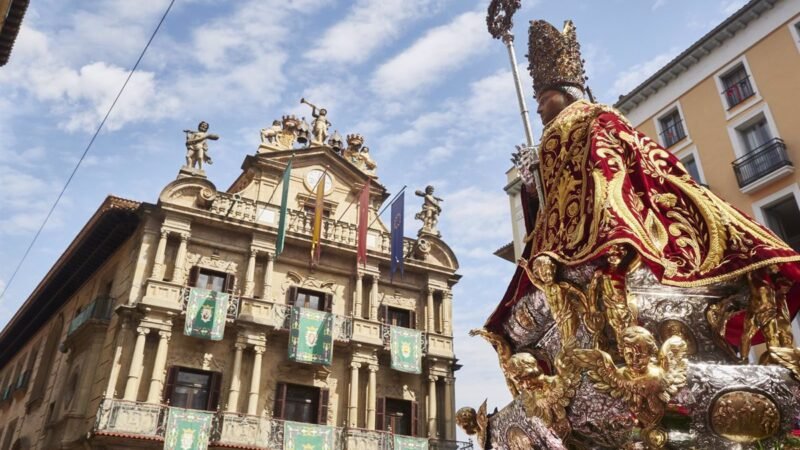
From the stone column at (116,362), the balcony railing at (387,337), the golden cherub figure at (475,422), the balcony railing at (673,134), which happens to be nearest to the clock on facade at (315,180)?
the balcony railing at (387,337)

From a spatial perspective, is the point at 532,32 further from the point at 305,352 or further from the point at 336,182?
the point at 336,182

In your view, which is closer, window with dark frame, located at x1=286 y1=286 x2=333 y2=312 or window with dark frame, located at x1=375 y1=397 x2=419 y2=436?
window with dark frame, located at x1=375 y1=397 x2=419 y2=436

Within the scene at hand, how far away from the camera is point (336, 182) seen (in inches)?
1043

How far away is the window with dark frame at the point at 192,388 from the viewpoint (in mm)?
19453

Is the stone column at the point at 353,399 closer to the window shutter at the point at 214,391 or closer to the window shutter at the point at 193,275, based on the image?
the window shutter at the point at 214,391

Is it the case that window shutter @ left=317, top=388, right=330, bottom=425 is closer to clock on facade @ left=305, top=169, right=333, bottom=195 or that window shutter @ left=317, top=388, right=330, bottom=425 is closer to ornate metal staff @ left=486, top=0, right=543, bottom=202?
clock on facade @ left=305, top=169, right=333, bottom=195

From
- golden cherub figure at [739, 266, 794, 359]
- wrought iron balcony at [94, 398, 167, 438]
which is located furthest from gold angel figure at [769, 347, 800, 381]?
wrought iron balcony at [94, 398, 167, 438]

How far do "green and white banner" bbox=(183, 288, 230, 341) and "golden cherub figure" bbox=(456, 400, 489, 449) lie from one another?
55.8 feet

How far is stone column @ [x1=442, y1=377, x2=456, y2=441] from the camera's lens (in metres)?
23.0

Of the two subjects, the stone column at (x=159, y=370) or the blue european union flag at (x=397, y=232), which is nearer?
the stone column at (x=159, y=370)

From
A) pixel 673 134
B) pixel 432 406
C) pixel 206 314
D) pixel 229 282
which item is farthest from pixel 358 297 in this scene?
pixel 673 134

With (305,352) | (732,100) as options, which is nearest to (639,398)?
(305,352)

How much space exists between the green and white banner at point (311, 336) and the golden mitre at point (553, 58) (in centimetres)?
1737

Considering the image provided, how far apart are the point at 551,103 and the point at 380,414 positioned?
19182mm
